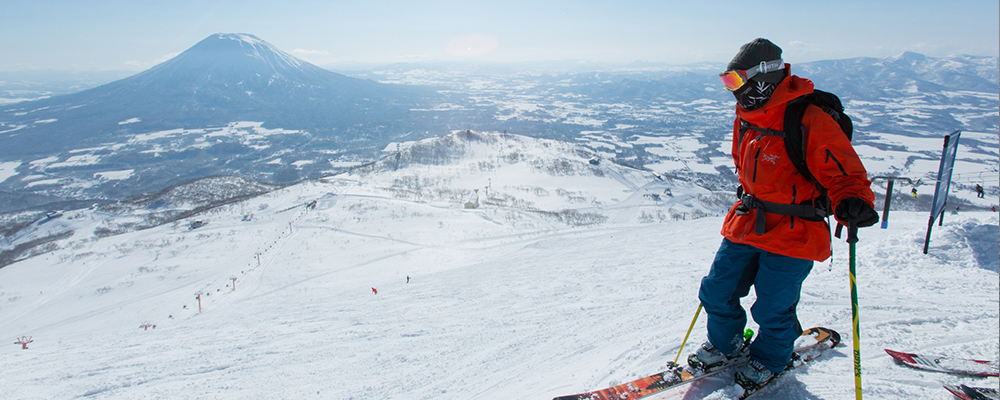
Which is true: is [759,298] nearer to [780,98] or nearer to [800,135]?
[800,135]

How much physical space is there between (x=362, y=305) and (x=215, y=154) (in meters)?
214

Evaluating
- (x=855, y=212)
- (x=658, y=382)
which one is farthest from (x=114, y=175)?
(x=855, y=212)

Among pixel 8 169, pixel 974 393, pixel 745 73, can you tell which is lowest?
pixel 8 169

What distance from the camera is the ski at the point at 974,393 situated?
2.88m

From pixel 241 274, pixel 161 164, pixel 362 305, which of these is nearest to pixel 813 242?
pixel 362 305

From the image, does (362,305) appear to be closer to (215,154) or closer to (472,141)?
(472,141)

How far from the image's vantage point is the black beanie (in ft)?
9.66

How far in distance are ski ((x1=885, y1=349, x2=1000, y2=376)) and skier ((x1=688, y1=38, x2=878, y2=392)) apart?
1547 mm

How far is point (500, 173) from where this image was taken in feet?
227

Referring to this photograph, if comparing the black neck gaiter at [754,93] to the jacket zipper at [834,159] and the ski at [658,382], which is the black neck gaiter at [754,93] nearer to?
the jacket zipper at [834,159]

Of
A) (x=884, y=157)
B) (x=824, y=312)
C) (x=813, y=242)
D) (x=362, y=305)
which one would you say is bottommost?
(x=884, y=157)

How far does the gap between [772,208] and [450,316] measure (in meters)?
8.05

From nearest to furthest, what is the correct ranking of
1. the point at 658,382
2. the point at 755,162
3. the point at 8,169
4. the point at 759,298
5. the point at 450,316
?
the point at 755,162
the point at 759,298
the point at 658,382
the point at 450,316
the point at 8,169

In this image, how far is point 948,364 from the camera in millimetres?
3617
